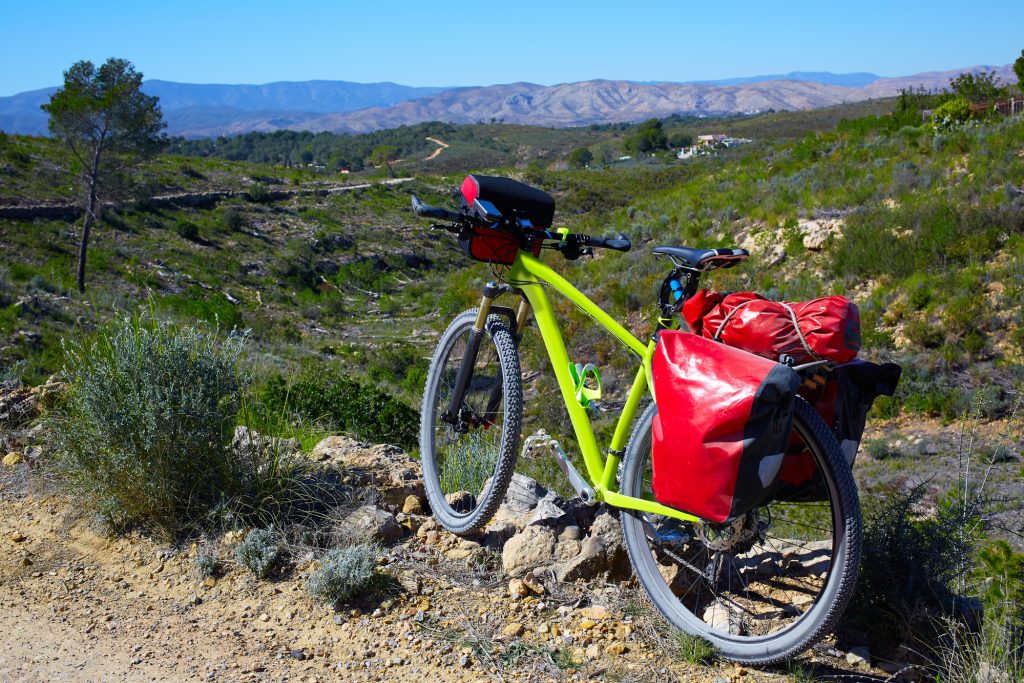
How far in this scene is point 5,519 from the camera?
3.91 meters

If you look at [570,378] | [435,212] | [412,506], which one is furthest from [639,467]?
[412,506]

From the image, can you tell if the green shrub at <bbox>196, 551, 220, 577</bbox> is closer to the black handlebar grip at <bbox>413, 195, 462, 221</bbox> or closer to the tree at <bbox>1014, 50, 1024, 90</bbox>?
the black handlebar grip at <bbox>413, 195, 462, 221</bbox>

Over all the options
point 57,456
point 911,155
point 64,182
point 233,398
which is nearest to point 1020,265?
point 911,155

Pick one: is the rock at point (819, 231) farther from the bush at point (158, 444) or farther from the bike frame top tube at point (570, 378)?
the bush at point (158, 444)

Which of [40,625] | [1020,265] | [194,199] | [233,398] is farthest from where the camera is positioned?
[194,199]

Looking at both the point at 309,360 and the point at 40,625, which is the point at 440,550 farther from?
the point at 309,360

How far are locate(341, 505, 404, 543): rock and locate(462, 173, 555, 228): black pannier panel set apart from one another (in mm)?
1504

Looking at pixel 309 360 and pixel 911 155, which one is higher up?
pixel 911 155

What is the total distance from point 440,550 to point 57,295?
16790 mm

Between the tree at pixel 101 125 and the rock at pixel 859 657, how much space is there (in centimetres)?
2352

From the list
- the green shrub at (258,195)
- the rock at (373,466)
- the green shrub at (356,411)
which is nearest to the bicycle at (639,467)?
the rock at (373,466)

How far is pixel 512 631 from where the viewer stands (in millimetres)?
2898

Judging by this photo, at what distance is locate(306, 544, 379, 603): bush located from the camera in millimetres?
3086

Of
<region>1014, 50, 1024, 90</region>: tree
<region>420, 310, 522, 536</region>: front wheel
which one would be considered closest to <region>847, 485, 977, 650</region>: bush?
<region>420, 310, 522, 536</region>: front wheel
